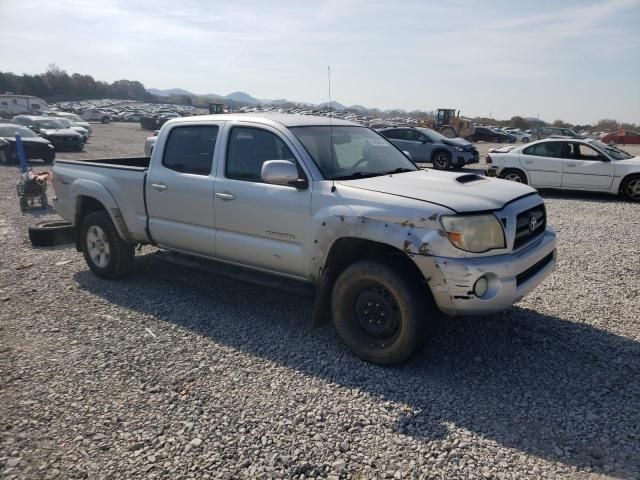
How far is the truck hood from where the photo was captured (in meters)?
3.51

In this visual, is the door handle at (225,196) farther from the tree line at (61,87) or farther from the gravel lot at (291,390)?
the tree line at (61,87)

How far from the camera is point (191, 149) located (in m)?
4.91

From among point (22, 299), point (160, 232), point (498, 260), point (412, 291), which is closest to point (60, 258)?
point (22, 299)

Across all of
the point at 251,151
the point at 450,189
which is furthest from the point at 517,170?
the point at 251,151

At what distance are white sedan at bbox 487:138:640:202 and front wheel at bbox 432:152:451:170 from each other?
4653mm

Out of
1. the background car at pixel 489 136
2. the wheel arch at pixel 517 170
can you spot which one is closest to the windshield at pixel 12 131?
the wheel arch at pixel 517 170

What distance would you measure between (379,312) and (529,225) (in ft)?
4.51

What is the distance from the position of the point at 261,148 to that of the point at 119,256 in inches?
93.1

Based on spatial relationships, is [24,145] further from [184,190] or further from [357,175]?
[357,175]

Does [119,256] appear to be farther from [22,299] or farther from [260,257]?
[260,257]

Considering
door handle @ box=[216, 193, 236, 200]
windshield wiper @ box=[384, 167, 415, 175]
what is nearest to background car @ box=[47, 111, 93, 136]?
door handle @ box=[216, 193, 236, 200]

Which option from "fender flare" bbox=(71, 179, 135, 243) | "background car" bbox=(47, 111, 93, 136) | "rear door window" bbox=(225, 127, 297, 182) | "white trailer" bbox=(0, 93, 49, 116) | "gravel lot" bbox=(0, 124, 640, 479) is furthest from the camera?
"white trailer" bbox=(0, 93, 49, 116)

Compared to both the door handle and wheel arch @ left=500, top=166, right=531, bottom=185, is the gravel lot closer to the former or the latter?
the door handle

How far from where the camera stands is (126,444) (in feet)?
9.57
